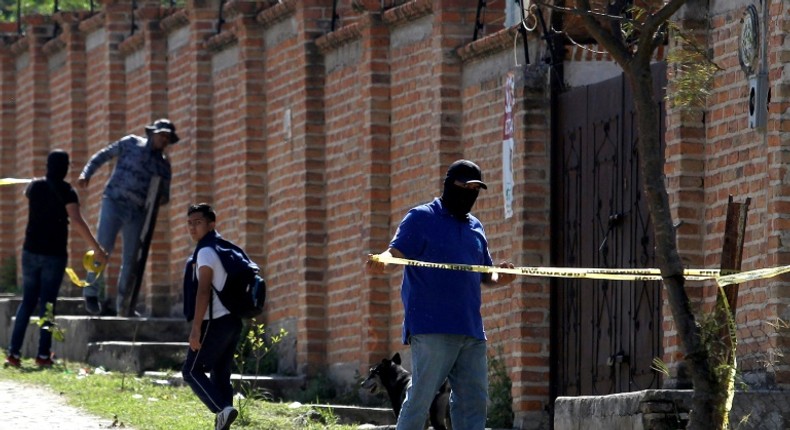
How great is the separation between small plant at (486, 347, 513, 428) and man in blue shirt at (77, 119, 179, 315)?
5.18 m

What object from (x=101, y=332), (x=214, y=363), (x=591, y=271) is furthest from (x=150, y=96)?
(x=591, y=271)

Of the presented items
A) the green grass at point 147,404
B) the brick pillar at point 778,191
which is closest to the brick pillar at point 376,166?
the green grass at point 147,404

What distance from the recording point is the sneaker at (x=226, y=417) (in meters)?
13.2

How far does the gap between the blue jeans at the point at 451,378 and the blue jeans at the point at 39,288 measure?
291 inches

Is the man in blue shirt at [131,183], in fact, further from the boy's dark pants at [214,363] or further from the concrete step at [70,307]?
the boy's dark pants at [214,363]

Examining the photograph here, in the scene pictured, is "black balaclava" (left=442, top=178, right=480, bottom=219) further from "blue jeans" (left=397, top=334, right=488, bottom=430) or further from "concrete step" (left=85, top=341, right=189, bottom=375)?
"concrete step" (left=85, top=341, right=189, bottom=375)

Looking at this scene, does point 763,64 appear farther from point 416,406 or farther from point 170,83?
point 170,83

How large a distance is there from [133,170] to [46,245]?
1535 millimetres

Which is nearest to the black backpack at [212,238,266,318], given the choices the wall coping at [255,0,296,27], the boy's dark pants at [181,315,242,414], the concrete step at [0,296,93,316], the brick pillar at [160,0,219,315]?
the boy's dark pants at [181,315,242,414]

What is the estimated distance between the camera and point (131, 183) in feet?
63.2

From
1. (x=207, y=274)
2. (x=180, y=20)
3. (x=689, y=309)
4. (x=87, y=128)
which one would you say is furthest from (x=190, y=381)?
(x=87, y=128)

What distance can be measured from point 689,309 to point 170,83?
497 inches

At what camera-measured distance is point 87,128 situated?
79.0 feet

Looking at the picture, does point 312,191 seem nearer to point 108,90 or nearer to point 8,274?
point 108,90
